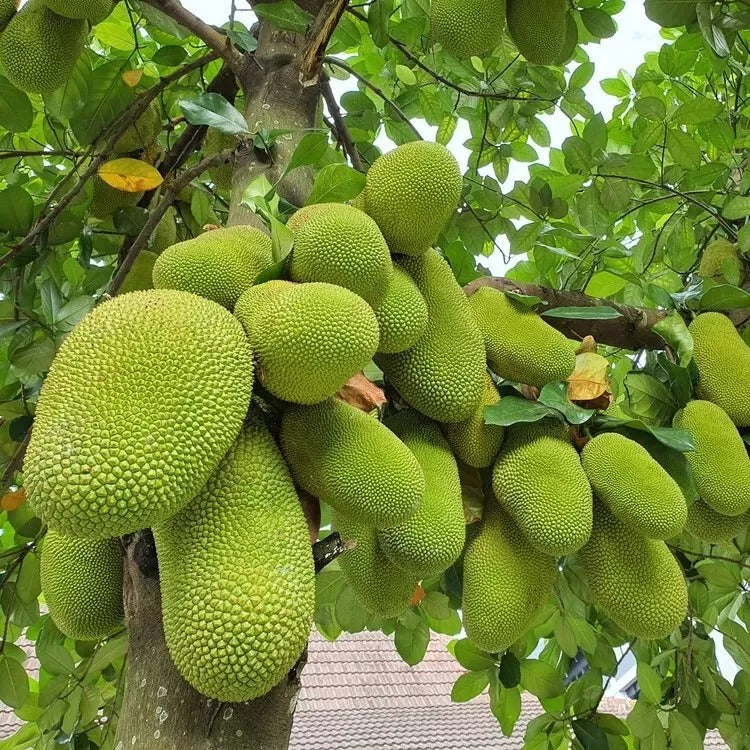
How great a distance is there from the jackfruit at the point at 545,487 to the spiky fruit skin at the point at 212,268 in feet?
1.21

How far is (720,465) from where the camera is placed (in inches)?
38.6

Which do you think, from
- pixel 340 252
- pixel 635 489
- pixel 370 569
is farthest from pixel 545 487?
pixel 340 252

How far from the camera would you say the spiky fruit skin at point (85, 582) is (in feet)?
2.43

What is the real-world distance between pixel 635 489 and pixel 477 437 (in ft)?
0.61

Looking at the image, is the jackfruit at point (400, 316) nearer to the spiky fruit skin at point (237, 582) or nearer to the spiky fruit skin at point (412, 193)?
the spiky fruit skin at point (412, 193)

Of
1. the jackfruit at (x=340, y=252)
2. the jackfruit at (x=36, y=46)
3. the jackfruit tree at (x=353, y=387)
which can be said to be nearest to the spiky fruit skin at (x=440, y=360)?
the jackfruit tree at (x=353, y=387)

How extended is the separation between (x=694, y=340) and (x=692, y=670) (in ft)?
2.06

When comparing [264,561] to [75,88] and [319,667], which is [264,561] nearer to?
[75,88]

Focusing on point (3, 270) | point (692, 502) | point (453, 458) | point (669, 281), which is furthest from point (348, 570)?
point (669, 281)

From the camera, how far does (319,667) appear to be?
94.0 inches

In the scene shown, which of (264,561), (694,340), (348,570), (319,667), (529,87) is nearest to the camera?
(264,561)

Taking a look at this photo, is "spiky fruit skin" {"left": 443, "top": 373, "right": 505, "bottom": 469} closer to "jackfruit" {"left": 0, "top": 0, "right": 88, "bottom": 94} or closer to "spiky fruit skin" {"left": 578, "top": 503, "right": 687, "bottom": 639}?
"spiky fruit skin" {"left": 578, "top": 503, "right": 687, "bottom": 639}

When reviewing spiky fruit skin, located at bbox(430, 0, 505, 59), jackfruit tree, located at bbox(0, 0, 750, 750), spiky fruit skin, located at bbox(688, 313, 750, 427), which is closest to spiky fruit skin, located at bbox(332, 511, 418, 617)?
jackfruit tree, located at bbox(0, 0, 750, 750)

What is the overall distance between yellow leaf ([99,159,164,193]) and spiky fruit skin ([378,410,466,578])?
58 centimetres
